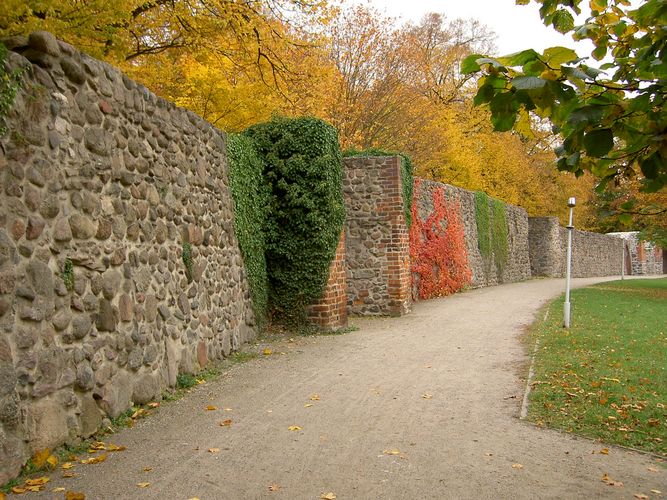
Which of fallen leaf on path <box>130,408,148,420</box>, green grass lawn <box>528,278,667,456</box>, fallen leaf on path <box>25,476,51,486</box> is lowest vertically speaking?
green grass lawn <box>528,278,667,456</box>

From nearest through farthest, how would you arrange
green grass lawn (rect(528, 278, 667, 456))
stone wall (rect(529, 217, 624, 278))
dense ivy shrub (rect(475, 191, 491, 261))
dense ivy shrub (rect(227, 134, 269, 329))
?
Result: green grass lawn (rect(528, 278, 667, 456))
dense ivy shrub (rect(227, 134, 269, 329))
dense ivy shrub (rect(475, 191, 491, 261))
stone wall (rect(529, 217, 624, 278))

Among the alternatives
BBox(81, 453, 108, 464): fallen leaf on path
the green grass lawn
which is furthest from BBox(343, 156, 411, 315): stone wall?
BBox(81, 453, 108, 464): fallen leaf on path

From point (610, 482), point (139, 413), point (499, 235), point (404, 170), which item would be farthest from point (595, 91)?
point (499, 235)

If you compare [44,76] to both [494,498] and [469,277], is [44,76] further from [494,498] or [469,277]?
[469,277]

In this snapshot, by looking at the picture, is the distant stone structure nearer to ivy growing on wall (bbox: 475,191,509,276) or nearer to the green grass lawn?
the green grass lawn

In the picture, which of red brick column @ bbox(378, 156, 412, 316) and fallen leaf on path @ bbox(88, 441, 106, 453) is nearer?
fallen leaf on path @ bbox(88, 441, 106, 453)

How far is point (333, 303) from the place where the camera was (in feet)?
35.4

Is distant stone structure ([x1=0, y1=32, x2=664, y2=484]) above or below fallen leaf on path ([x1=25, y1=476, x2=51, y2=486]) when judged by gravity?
above

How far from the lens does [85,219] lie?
17.0ft

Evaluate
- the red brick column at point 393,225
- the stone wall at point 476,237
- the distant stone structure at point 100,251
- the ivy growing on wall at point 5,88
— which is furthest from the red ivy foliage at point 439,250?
the ivy growing on wall at point 5,88

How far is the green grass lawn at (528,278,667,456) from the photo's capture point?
527 centimetres

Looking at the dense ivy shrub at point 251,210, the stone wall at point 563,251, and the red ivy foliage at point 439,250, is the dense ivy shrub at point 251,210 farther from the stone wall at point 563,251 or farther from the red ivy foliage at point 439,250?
the stone wall at point 563,251

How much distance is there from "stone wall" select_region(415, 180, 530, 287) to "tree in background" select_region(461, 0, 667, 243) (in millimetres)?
A: 13055

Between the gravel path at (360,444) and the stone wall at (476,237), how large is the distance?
31.9 ft
